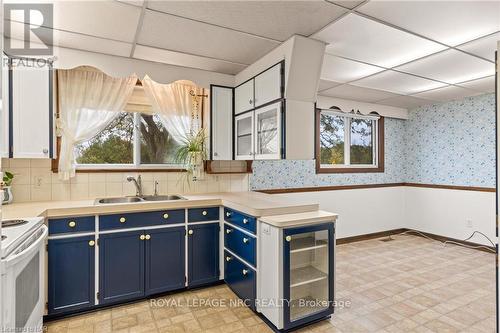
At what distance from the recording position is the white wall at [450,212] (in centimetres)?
427

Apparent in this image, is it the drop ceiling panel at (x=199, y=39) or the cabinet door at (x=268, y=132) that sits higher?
the drop ceiling panel at (x=199, y=39)

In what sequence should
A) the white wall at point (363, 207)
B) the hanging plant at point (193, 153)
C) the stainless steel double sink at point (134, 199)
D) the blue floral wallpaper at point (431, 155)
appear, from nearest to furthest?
the stainless steel double sink at point (134, 199) < the hanging plant at point (193, 153) < the blue floral wallpaper at point (431, 155) < the white wall at point (363, 207)

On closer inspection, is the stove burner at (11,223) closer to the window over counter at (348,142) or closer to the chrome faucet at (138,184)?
the chrome faucet at (138,184)

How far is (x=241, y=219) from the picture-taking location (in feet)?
8.82

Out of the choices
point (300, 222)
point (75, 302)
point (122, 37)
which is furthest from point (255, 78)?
point (75, 302)

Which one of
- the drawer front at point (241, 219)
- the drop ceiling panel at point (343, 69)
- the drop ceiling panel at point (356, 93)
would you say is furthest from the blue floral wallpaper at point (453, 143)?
the drawer front at point (241, 219)

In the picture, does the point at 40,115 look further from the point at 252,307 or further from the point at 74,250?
the point at 252,307

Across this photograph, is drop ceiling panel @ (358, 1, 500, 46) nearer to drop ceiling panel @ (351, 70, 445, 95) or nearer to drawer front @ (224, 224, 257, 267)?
drop ceiling panel @ (351, 70, 445, 95)

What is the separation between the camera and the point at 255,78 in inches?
119

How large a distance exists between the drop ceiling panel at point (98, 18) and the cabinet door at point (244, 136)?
134 cm

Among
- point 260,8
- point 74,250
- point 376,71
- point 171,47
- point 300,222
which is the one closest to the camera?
point 260,8

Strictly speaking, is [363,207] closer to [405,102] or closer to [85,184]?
[405,102]

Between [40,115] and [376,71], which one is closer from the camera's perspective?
[40,115]

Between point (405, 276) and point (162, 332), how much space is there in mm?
2718
